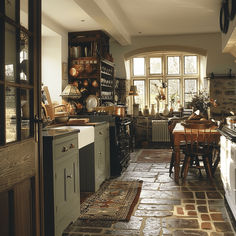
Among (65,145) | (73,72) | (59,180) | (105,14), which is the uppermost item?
(105,14)

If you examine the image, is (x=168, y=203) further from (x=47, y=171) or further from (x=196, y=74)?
(x=196, y=74)

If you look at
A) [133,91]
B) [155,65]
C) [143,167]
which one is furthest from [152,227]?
[155,65]

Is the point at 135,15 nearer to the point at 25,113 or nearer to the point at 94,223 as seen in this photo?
the point at 94,223

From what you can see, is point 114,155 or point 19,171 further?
point 114,155

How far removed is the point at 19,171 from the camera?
83.5 inches

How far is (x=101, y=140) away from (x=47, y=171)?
2.33 m

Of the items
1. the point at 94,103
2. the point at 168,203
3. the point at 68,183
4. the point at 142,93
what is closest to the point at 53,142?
the point at 68,183

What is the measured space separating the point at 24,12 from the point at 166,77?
876 cm

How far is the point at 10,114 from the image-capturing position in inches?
80.1

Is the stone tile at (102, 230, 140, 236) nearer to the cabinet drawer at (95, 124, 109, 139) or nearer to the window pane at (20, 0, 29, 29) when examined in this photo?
the cabinet drawer at (95, 124, 109, 139)

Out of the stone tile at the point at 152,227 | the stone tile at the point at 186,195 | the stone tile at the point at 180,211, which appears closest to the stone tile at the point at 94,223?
the stone tile at the point at 152,227

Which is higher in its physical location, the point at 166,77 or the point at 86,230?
the point at 166,77

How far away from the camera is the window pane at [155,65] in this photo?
1080cm

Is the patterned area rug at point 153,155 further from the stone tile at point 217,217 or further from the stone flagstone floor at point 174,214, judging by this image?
the stone tile at point 217,217
